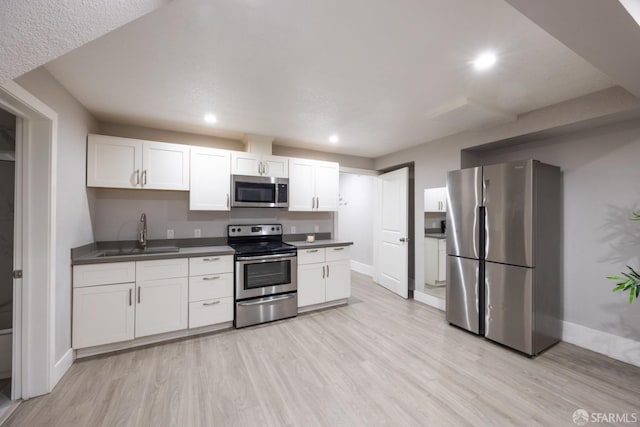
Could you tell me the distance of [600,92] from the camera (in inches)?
87.8

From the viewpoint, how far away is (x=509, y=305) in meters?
2.61

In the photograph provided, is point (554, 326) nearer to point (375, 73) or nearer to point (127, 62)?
point (375, 73)

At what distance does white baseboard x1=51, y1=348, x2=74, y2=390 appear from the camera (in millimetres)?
2025

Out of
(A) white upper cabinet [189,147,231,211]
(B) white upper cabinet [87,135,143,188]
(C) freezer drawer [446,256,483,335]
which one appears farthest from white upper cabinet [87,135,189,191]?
(C) freezer drawer [446,256,483,335]

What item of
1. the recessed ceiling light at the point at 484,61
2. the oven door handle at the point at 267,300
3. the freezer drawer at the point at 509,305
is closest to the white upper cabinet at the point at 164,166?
the oven door handle at the point at 267,300

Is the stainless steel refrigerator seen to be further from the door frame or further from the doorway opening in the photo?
the doorway opening

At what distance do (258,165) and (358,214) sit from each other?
131 inches

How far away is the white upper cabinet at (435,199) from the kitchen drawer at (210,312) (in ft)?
10.00

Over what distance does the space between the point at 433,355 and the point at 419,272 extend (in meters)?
1.68

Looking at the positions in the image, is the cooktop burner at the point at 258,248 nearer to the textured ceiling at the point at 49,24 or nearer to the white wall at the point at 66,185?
the white wall at the point at 66,185

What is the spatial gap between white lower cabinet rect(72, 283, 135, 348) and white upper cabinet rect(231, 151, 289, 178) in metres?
1.78

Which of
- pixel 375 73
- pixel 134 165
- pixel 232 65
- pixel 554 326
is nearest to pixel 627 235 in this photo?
pixel 554 326

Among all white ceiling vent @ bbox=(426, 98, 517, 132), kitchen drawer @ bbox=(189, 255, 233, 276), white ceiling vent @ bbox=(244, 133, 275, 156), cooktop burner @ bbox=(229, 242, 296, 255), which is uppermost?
white ceiling vent @ bbox=(426, 98, 517, 132)

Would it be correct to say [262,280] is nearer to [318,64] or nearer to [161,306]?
[161,306]
